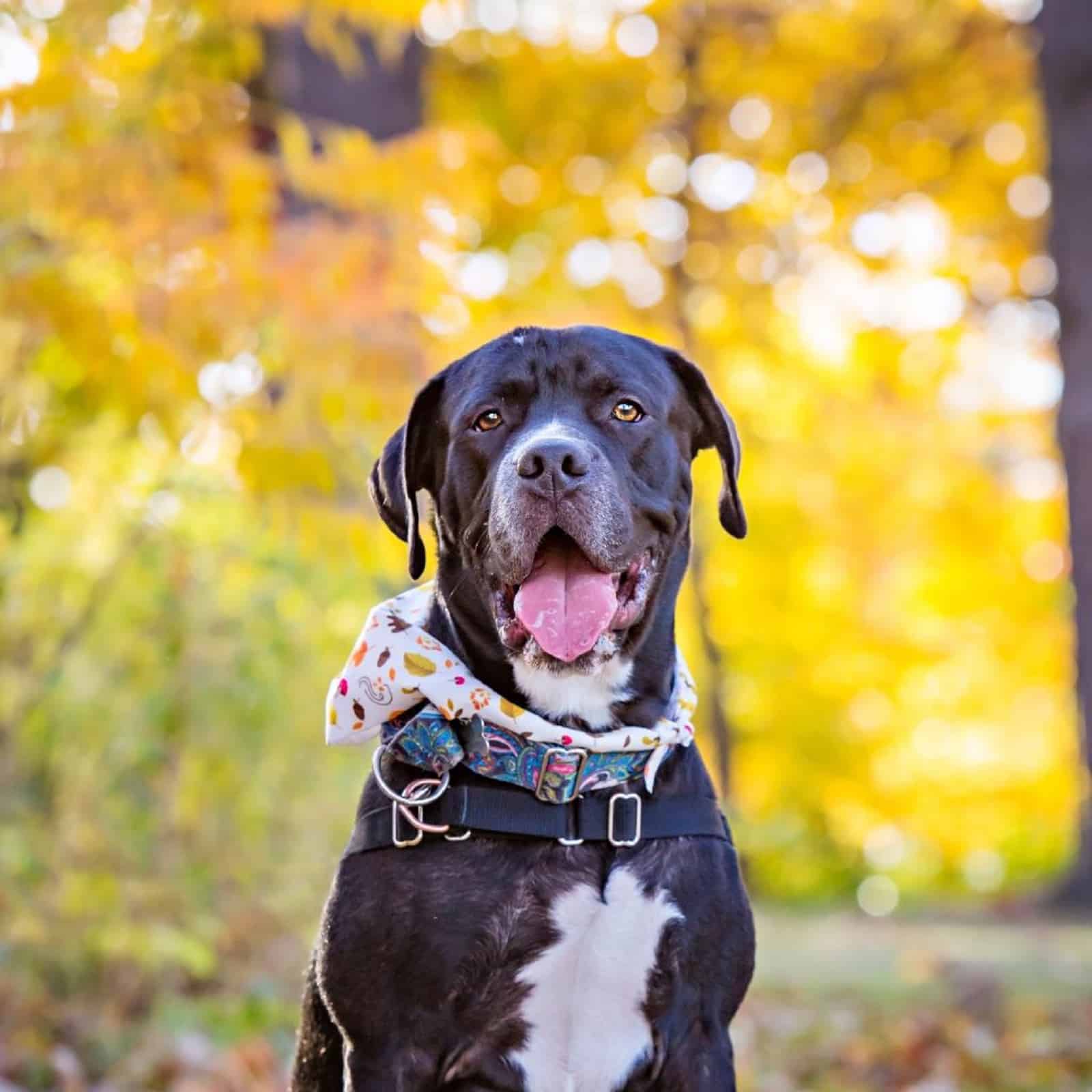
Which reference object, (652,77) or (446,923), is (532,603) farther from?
(652,77)

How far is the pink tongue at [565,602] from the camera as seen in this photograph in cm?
300

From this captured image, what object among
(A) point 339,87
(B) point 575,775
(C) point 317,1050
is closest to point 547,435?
(B) point 575,775

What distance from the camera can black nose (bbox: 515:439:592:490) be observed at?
2.96 m

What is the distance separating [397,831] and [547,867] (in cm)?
28

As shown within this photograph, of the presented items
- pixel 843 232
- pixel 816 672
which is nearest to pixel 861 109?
pixel 843 232

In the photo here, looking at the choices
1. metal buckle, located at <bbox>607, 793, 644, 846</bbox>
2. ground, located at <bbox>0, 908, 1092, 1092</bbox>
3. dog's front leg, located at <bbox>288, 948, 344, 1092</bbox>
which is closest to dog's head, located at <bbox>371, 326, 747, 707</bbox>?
metal buckle, located at <bbox>607, 793, 644, 846</bbox>

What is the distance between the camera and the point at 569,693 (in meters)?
3.14

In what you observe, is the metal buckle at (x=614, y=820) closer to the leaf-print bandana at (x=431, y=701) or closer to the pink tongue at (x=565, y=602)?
the leaf-print bandana at (x=431, y=701)

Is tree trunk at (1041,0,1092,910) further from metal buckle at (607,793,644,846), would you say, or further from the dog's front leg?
the dog's front leg

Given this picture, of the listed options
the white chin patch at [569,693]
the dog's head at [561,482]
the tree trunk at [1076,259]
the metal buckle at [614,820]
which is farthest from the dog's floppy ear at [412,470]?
the tree trunk at [1076,259]

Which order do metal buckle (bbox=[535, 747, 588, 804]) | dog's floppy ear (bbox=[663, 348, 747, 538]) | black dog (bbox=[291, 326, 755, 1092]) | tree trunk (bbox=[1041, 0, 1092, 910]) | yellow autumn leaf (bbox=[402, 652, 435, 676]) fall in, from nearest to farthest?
black dog (bbox=[291, 326, 755, 1092]) → metal buckle (bbox=[535, 747, 588, 804]) → yellow autumn leaf (bbox=[402, 652, 435, 676]) → dog's floppy ear (bbox=[663, 348, 747, 538]) → tree trunk (bbox=[1041, 0, 1092, 910])

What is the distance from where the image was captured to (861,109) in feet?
38.7

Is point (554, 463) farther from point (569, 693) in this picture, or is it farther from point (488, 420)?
point (569, 693)

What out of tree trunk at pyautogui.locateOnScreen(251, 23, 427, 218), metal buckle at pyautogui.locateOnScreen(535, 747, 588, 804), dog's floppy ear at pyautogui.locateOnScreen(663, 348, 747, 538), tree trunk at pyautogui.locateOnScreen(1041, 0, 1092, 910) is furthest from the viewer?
tree trunk at pyautogui.locateOnScreen(1041, 0, 1092, 910)
